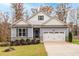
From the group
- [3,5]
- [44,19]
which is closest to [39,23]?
[44,19]

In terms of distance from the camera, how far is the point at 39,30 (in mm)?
29125

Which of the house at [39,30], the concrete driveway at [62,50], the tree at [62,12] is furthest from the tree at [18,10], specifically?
the concrete driveway at [62,50]

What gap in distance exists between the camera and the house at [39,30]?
2794 cm

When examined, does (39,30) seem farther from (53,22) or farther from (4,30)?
(4,30)

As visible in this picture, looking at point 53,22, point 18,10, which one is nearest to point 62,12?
point 53,22

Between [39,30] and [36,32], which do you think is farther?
[36,32]

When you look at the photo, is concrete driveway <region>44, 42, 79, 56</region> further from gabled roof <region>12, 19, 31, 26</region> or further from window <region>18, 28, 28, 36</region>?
gabled roof <region>12, 19, 31, 26</region>

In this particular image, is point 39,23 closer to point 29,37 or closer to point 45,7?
point 29,37

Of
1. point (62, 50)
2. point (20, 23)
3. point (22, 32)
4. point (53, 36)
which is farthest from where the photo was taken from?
point (20, 23)

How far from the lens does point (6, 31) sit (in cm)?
2433

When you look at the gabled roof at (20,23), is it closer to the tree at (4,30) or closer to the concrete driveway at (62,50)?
the tree at (4,30)

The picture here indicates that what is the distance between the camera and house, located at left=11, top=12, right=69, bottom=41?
91.7 feet

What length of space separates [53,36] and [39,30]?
6.99 ft

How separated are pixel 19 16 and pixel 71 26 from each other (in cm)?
733
